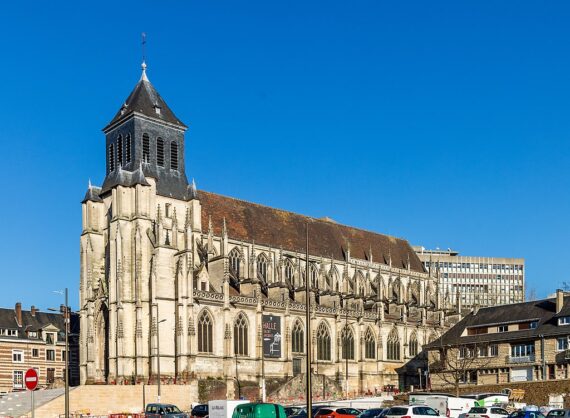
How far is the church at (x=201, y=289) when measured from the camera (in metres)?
68.2

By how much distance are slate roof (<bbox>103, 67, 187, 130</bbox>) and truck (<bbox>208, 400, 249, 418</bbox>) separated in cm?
4096

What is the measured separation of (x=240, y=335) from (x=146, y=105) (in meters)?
23.3

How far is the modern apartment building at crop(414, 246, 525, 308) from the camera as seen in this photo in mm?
153875

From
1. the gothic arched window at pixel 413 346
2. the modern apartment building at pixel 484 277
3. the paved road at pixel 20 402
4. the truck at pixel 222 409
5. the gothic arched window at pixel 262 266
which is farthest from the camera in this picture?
the modern apartment building at pixel 484 277

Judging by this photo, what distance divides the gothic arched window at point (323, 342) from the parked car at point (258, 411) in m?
41.6

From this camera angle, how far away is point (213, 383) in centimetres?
6731

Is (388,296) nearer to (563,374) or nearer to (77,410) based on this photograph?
(563,374)

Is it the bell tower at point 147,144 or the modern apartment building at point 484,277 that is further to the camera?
the modern apartment building at point 484,277

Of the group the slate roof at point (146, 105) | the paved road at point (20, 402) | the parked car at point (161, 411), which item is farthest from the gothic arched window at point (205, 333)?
the parked car at point (161, 411)

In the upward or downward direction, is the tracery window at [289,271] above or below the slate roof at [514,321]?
above

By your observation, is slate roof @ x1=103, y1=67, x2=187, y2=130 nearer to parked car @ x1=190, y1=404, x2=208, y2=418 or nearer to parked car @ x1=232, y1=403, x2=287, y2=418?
parked car @ x1=190, y1=404, x2=208, y2=418

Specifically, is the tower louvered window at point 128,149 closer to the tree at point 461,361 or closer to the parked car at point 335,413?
the tree at point 461,361

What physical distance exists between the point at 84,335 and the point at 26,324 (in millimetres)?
13808

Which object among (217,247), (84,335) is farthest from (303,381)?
(84,335)
